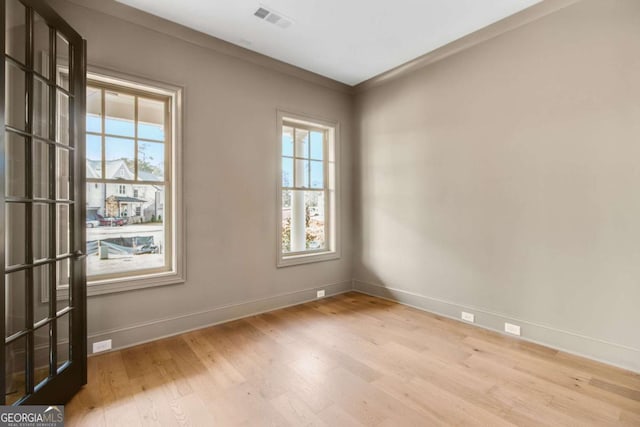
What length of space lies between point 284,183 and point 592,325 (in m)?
3.41

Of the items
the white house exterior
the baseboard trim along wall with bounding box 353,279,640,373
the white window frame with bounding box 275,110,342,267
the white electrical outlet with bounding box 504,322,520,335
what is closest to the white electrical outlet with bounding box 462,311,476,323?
the baseboard trim along wall with bounding box 353,279,640,373

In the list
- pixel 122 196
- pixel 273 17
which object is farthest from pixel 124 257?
pixel 273 17

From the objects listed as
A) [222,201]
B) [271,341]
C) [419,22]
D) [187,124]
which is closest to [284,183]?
[222,201]

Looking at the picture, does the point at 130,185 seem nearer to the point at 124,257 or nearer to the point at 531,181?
the point at 124,257

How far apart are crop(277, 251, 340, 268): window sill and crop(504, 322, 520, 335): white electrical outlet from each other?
7.18 ft

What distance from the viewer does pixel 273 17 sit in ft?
9.47

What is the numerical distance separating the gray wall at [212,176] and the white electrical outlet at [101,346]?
5 centimetres

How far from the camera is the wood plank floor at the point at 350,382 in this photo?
1856 millimetres

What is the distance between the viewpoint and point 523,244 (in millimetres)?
2916

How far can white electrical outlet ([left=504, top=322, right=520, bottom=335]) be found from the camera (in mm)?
2945

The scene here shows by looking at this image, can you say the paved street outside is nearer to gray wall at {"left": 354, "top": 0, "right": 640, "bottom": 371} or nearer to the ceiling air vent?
the ceiling air vent

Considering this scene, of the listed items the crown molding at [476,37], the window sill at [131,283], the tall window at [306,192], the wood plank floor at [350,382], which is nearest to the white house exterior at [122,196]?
the window sill at [131,283]

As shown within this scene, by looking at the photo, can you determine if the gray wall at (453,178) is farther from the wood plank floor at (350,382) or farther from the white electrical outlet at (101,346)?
the wood plank floor at (350,382)

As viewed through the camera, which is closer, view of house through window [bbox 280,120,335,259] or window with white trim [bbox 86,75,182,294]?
window with white trim [bbox 86,75,182,294]
